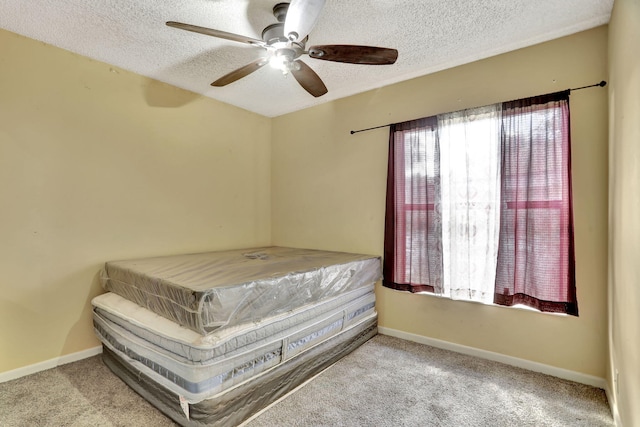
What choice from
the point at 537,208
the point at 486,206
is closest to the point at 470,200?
the point at 486,206

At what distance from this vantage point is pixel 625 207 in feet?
5.19

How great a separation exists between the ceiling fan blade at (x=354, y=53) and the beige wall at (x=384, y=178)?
3.53 ft

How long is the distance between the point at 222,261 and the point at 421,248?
5.76 feet

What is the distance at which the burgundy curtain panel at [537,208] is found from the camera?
2.16 meters

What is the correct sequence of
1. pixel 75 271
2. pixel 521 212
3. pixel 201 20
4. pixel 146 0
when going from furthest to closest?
pixel 75 271
pixel 521 212
pixel 201 20
pixel 146 0

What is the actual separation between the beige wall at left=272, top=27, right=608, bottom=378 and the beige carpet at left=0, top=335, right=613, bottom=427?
1.02ft

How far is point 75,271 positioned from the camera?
2547mm

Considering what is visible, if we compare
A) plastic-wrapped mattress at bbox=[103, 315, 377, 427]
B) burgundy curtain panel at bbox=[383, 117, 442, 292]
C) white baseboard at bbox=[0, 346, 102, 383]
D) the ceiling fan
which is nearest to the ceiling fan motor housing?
the ceiling fan

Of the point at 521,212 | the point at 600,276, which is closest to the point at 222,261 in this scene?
the point at 521,212

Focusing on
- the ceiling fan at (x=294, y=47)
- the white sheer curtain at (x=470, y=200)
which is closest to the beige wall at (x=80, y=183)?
the ceiling fan at (x=294, y=47)

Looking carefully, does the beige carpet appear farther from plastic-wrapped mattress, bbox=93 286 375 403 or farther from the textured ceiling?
the textured ceiling

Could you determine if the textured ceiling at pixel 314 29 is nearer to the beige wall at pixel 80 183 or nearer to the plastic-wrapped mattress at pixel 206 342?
the beige wall at pixel 80 183

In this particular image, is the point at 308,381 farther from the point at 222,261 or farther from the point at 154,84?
the point at 154,84

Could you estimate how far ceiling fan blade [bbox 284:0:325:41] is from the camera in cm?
153
